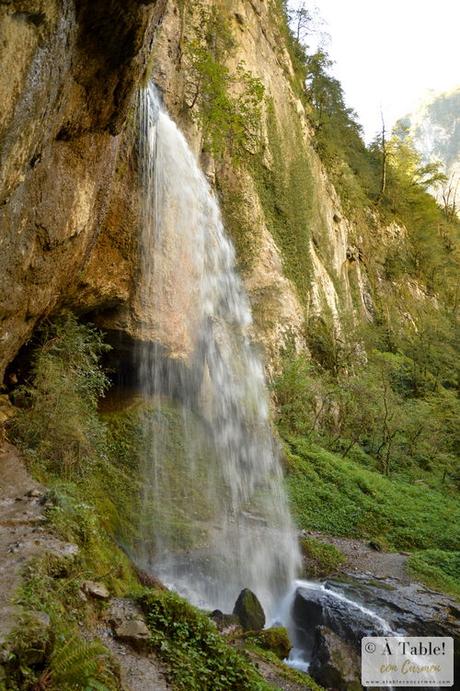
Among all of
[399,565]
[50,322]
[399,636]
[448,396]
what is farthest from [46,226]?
[448,396]

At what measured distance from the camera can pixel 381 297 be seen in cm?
2836

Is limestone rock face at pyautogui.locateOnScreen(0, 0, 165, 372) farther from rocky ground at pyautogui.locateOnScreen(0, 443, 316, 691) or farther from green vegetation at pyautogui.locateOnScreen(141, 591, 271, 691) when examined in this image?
green vegetation at pyautogui.locateOnScreen(141, 591, 271, 691)

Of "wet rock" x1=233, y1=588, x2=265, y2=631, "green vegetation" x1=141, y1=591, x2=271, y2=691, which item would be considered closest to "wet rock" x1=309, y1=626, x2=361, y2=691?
"wet rock" x1=233, y1=588, x2=265, y2=631

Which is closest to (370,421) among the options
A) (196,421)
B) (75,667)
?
(196,421)

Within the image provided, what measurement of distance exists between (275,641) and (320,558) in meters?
3.70

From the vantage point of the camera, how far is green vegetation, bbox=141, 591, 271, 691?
177 inches

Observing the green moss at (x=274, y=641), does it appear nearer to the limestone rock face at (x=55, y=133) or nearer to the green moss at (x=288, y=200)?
the limestone rock face at (x=55, y=133)

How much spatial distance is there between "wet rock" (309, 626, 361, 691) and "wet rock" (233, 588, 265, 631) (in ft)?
2.74

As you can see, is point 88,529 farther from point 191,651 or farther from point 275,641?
point 275,641

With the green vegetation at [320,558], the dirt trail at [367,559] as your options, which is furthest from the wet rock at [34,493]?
the dirt trail at [367,559]

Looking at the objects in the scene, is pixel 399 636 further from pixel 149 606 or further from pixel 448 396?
pixel 448 396

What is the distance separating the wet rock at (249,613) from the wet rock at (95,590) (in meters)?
2.88

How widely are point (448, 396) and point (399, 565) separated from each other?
12.4m

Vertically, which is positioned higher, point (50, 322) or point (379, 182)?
point (379, 182)
